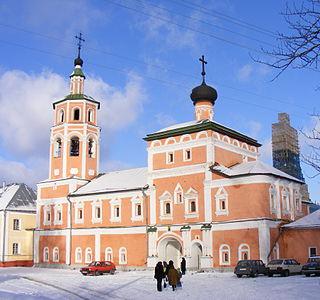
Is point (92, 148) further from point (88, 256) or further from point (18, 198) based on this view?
point (18, 198)

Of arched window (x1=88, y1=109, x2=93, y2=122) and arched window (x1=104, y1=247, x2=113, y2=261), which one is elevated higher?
arched window (x1=88, y1=109, x2=93, y2=122)

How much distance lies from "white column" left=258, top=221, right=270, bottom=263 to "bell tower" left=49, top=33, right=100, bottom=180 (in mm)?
17926

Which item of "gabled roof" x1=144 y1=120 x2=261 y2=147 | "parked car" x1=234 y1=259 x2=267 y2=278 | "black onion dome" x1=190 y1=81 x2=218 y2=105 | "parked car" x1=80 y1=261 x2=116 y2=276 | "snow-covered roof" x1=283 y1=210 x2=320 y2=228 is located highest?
"black onion dome" x1=190 y1=81 x2=218 y2=105

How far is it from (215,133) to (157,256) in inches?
361

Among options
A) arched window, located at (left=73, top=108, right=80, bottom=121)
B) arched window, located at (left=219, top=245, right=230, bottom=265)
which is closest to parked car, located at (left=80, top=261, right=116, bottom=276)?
arched window, located at (left=219, top=245, right=230, bottom=265)

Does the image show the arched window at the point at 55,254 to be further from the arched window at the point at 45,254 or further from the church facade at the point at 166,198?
the arched window at the point at 45,254

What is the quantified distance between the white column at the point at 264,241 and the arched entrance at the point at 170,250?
6.63 m

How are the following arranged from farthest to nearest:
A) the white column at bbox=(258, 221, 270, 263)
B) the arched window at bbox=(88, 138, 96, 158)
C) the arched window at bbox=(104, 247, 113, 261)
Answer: the arched window at bbox=(88, 138, 96, 158)
the arched window at bbox=(104, 247, 113, 261)
the white column at bbox=(258, 221, 270, 263)

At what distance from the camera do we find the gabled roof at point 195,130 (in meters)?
32.3

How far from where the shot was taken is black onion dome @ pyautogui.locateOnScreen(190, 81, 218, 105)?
116 ft

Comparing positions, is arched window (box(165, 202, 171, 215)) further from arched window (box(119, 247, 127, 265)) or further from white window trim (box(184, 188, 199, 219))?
arched window (box(119, 247, 127, 265))

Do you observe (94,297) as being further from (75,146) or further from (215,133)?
(75,146)

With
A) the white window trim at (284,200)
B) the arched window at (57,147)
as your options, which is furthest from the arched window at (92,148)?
the white window trim at (284,200)

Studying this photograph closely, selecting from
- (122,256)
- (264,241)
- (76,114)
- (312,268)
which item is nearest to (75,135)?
(76,114)
